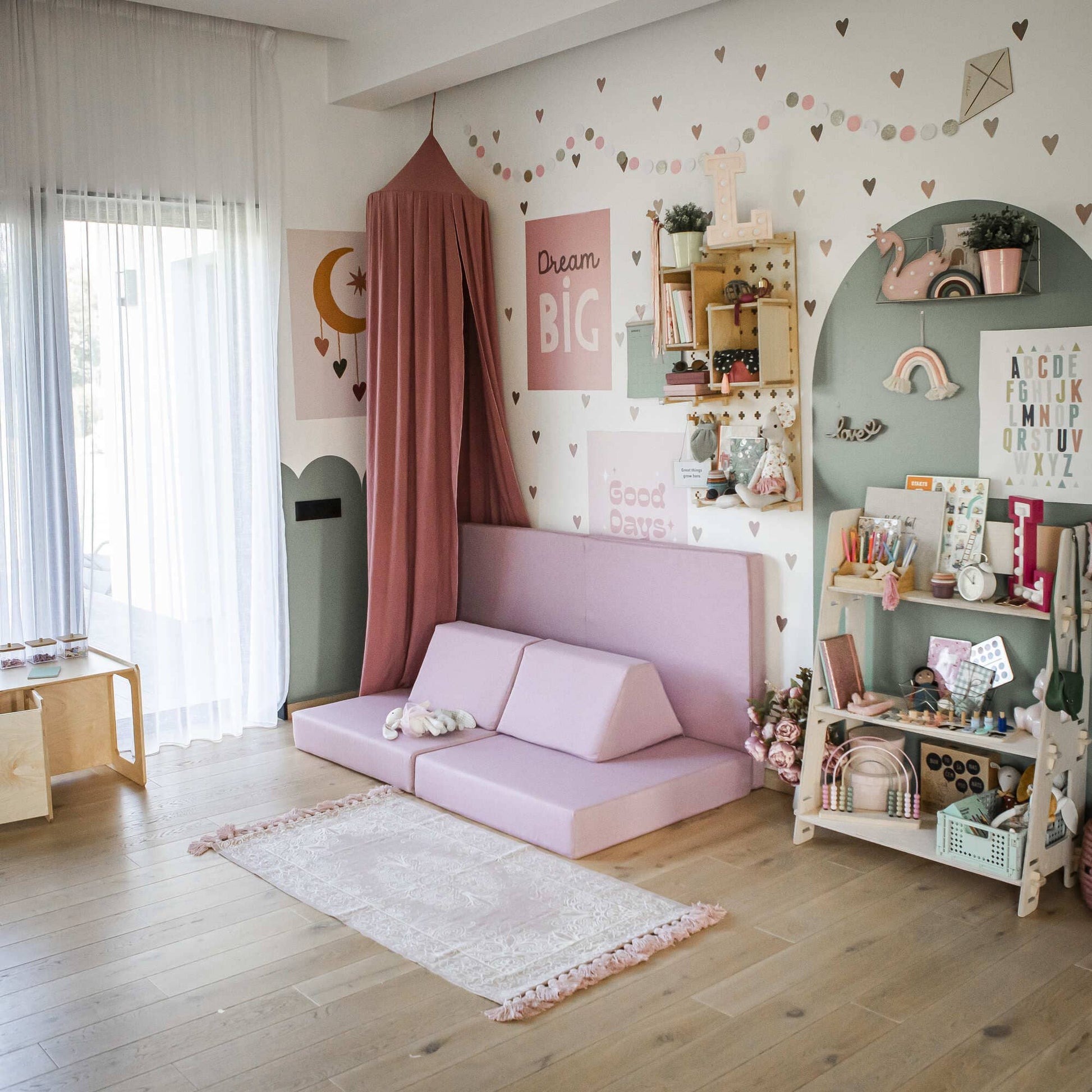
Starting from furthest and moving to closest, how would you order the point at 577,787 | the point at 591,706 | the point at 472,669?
the point at 472,669, the point at 591,706, the point at 577,787

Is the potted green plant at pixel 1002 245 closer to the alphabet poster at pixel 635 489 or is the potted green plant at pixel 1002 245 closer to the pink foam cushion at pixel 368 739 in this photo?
the alphabet poster at pixel 635 489

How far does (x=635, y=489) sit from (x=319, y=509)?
140 centimetres

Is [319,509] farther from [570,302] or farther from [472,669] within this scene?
[570,302]

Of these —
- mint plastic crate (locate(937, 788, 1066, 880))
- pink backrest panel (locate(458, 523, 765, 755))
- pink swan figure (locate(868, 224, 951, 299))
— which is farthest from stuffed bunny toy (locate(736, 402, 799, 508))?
mint plastic crate (locate(937, 788, 1066, 880))

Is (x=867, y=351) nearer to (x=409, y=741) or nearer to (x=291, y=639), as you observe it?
(x=409, y=741)

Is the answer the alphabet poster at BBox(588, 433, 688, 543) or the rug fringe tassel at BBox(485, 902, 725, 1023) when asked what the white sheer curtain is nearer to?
the alphabet poster at BBox(588, 433, 688, 543)

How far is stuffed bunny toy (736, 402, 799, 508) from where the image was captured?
366 centimetres

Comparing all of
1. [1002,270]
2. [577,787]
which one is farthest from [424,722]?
[1002,270]

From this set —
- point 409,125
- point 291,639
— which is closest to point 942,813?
point 291,639

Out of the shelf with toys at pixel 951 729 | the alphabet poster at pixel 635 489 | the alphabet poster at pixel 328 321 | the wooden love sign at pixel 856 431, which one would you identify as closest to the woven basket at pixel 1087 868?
the shelf with toys at pixel 951 729

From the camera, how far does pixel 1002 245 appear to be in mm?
3004

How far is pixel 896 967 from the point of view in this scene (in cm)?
264

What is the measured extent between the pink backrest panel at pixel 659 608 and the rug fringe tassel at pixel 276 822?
0.99 m

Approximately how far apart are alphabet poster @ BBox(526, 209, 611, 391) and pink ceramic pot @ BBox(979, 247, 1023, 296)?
1558 mm
